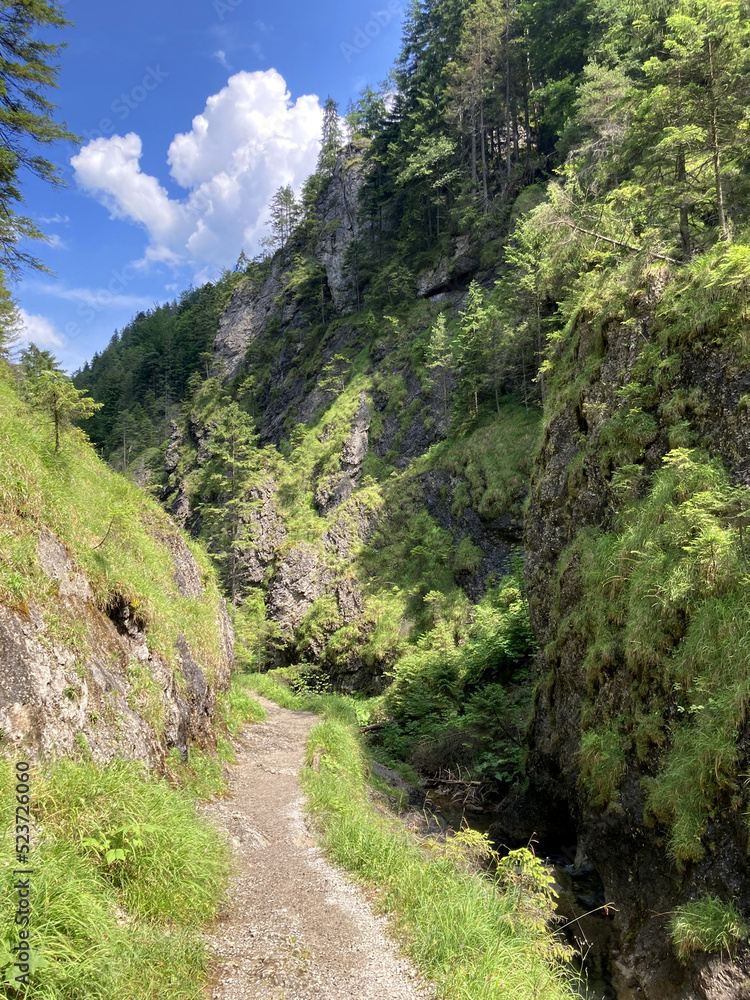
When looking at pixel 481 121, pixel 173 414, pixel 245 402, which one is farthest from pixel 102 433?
pixel 481 121

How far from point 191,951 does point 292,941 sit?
106cm

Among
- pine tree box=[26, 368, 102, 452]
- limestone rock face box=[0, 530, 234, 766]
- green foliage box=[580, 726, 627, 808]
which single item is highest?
pine tree box=[26, 368, 102, 452]

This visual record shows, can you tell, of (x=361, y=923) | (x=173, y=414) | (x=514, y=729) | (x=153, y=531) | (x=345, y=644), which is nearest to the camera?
(x=361, y=923)

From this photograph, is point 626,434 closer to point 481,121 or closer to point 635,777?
point 635,777

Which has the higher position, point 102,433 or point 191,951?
point 102,433

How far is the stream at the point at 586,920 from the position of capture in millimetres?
6523

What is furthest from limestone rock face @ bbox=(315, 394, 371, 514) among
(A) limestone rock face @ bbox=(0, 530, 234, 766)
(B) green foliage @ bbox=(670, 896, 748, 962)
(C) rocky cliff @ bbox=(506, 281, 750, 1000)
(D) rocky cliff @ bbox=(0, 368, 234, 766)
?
(B) green foliage @ bbox=(670, 896, 748, 962)

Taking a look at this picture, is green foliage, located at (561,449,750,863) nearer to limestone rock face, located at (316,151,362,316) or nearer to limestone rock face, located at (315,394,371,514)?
limestone rock face, located at (315,394,371,514)

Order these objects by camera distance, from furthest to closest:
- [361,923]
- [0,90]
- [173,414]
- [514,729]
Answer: [173,414] < [514,729] < [0,90] < [361,923]

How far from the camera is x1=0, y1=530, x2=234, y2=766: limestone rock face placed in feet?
15.1

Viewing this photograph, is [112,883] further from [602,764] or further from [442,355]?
[442,355]

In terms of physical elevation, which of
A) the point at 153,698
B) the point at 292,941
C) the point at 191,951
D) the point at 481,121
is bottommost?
the point at 292,941

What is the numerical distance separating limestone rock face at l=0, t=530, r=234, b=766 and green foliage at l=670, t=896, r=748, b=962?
21.2 ft

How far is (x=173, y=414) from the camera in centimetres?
6309
